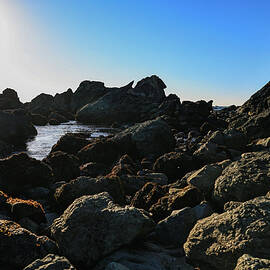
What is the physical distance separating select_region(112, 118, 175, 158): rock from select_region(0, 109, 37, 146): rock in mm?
12283

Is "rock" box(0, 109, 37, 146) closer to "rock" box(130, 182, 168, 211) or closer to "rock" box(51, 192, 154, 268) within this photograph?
"rock" box(130, 182, 168, 211)

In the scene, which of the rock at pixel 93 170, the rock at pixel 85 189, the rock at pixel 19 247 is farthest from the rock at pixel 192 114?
the rock at pixel 19 247

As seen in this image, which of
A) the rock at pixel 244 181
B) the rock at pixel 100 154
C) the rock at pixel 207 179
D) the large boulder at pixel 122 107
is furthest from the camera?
the large boulder at pixel 122 107

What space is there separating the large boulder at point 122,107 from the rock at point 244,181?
44.6 m

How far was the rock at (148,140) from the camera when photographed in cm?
1688

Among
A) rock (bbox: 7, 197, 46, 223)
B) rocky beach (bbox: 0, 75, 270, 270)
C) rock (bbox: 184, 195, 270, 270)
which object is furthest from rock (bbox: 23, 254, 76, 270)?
rock (bbox: 7, 197, 46, 223)

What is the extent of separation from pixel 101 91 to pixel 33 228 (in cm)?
7202

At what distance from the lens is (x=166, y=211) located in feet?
21.5

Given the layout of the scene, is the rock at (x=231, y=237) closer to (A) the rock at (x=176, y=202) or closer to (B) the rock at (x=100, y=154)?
(A) the rock at (x=176, y=202)

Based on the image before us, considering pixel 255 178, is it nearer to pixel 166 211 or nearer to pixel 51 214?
pixel 166 211

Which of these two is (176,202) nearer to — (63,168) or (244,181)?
(244,181)

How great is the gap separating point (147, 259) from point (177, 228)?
1.08 m

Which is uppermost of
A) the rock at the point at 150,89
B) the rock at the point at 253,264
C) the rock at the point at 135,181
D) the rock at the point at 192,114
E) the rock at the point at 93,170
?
the rock at the point at 150,89

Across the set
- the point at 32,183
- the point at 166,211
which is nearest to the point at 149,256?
the point at 166,211
